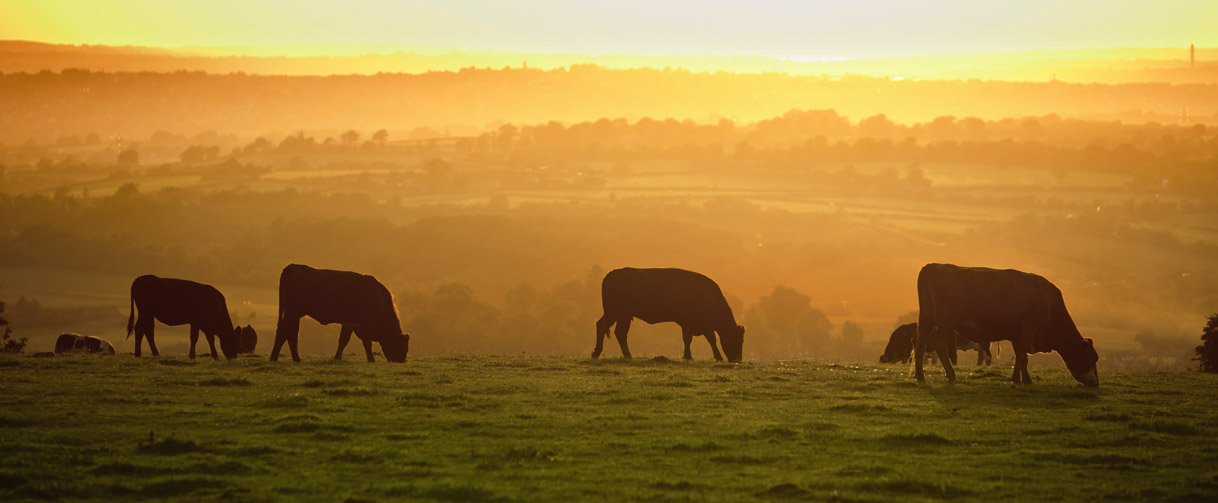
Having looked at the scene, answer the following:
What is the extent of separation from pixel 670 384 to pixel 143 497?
11282mm

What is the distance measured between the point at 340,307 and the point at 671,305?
8.47 metres

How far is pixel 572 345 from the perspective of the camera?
274ft

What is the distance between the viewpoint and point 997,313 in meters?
22.7


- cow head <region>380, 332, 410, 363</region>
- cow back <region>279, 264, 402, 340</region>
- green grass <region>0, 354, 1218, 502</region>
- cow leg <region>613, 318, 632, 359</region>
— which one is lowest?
green grass <region>0, 354, 1218, 502</region>

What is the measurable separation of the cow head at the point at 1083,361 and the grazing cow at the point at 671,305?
8.58m

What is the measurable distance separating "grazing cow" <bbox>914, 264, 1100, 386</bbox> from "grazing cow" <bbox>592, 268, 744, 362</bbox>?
6.88 m

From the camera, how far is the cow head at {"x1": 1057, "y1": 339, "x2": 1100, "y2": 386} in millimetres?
22422

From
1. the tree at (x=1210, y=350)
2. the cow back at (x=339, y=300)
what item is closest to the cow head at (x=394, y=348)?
the cow back at (x=339, y=300)

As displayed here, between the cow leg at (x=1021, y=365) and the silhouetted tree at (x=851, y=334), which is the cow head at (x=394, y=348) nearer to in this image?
the cow leg at (x=1021, y=365)

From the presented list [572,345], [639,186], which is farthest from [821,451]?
[639,186]

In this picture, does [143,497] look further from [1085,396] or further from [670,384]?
[1085,396]

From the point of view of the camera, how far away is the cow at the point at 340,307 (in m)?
26.1

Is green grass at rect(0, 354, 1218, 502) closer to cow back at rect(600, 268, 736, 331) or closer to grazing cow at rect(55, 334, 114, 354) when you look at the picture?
cow back at rect(600, 268, 736, 331)

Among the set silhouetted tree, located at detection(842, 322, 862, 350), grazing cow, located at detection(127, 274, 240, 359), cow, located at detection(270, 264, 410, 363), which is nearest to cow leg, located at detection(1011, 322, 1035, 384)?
cow, located at detection(270, 264, 410, 363)
